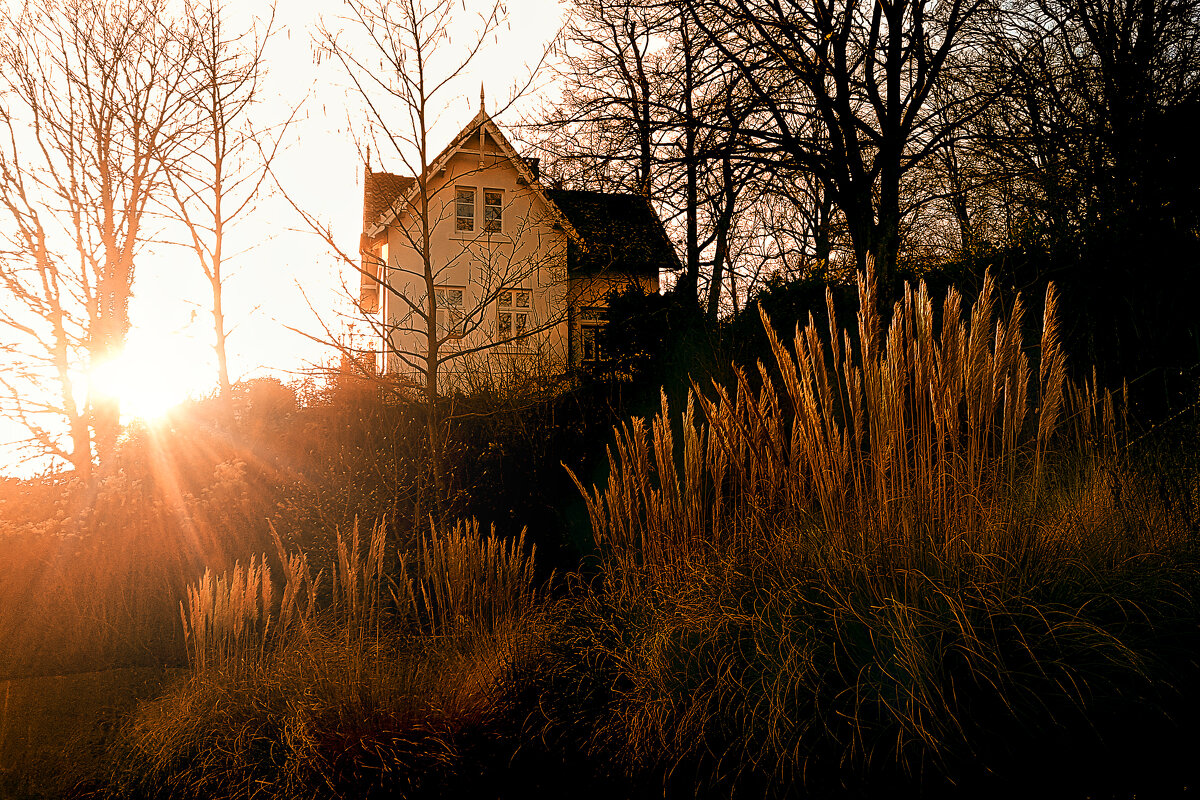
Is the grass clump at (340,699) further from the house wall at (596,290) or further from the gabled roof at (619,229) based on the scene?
the gabled roof at (619,229)

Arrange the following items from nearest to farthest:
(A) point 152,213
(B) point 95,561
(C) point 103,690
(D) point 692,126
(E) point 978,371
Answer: (E) point 978,371 → (C) point 103,690 → (B) point 95,561 → (D) point 692,126 → (A) point 152,213

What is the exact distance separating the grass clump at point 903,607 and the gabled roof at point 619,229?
21.3 ft

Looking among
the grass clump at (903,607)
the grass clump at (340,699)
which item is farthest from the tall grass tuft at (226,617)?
the grass clump at (903,607)

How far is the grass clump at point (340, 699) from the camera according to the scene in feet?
9.63

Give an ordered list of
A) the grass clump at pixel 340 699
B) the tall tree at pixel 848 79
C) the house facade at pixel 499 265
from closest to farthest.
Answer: the grass clump at pixel 340 699 → the house facade at pixel 499 265 → the tall tree at pixel 848 79

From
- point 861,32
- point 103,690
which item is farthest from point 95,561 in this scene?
point 861,32

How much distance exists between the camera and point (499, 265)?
9.93 meters

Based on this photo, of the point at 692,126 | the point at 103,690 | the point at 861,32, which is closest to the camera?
the point at 103,690

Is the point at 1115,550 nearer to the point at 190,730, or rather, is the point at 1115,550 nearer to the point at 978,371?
the point at 978,371

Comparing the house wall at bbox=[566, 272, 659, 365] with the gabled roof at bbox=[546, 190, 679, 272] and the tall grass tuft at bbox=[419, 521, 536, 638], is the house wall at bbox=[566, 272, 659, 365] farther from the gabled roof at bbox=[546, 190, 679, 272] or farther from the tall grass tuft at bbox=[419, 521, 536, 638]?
the tall grass tuft at bbox=[419, 521, 536, 638]

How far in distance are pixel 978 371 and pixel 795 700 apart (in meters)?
1.40

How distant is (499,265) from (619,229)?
1.71 meters

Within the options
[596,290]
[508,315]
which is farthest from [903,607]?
[596,290]

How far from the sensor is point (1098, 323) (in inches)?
244
